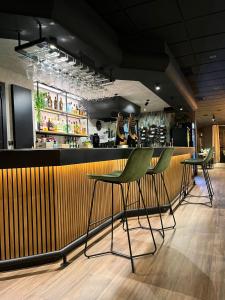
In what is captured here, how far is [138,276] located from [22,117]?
3.89 meters

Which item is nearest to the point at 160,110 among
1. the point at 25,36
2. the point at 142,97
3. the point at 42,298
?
the point at 142,97

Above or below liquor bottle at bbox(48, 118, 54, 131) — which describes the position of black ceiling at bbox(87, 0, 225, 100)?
above

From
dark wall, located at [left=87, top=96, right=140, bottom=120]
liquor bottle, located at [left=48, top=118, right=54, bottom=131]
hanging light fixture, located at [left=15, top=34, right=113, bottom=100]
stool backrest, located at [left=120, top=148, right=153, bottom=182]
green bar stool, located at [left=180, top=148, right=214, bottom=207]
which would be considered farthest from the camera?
dark wall, located at [left=87, top=96, right=140, bottom=120]

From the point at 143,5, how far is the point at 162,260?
3009 millimetres

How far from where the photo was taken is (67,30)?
2.67 m

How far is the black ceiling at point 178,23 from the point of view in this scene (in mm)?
3160

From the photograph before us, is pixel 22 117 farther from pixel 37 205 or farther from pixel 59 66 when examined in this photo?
pixel 37 205

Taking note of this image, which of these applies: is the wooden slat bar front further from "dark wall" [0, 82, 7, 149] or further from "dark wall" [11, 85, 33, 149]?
"dark wall" [11, 85, 33, 149]

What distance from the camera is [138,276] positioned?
2.13 meters

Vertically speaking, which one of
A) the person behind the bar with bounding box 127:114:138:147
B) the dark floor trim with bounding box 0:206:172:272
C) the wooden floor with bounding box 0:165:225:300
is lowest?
the wooden floor with bounding box 0:165:225:300

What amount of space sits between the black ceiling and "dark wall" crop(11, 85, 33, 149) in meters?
2.35

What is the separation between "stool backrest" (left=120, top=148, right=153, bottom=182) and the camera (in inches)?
91.2

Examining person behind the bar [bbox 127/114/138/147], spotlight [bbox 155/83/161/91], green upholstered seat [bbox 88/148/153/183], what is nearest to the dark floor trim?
green upholstered seat [bbox 88/148/153/183]

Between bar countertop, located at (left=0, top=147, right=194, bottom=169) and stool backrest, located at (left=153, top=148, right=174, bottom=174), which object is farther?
stool backrest, located at (left=153, top=148, right=174, bottom=174)
